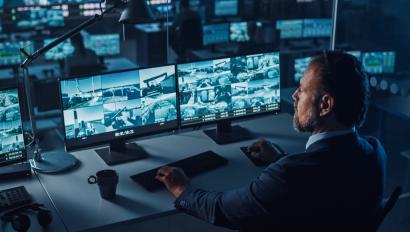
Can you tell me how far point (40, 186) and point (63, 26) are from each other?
520cm

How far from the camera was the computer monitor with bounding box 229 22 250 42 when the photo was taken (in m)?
7.36

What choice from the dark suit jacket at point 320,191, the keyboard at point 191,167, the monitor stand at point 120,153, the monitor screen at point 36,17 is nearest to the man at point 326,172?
the dark suit jacket at point 320,191

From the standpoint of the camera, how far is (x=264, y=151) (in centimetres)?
282

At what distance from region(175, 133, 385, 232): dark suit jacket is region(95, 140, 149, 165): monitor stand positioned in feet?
3.16

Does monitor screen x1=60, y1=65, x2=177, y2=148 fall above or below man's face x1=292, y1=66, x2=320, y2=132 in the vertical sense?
below

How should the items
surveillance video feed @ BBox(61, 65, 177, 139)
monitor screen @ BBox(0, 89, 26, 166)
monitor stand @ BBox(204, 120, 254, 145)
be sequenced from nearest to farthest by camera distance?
monitor screen @ BBox(0, 89, 26, 166) → surveillance video feed @ BBox(61, 65, 177, 139) → monitor stand @ BBox(204, 120, 254, 145)

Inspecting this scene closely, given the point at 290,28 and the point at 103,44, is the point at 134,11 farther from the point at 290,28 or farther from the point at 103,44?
the point at 290,28

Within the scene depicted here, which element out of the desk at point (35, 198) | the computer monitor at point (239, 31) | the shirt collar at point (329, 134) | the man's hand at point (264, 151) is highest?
the shirt collar at point (329, 134)

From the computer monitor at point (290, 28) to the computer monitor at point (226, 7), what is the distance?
1.57 m

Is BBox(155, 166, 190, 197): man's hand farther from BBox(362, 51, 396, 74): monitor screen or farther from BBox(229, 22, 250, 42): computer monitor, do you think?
BBox(229, 22, 250, 42): computer monitor

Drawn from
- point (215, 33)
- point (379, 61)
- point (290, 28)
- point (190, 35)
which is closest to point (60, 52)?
point (190, 35)

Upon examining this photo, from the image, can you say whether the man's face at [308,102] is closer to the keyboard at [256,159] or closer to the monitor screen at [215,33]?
the keyboard at [256,159]

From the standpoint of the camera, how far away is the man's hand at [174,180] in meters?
2.37

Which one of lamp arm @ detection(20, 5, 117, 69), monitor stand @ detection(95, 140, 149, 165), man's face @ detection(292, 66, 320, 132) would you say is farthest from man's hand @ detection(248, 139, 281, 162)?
lamp arm @ detection(20, 5, 117, 69)
